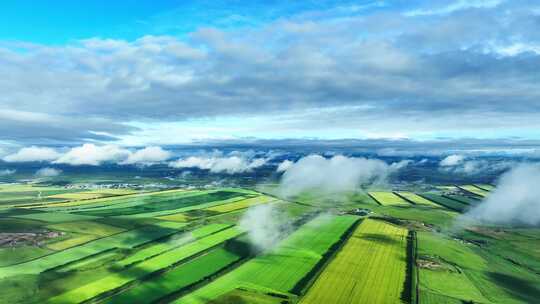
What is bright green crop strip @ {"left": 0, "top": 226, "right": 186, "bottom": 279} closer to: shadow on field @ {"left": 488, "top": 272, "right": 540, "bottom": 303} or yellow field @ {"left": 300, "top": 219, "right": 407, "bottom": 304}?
yellow field @ {"left": 300, "top": 219, "right": 407, "bottom": 304}

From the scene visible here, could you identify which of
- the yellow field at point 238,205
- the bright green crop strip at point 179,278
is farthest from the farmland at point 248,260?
the yellow field at point 238,205

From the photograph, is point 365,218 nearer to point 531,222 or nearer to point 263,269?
point 531,222

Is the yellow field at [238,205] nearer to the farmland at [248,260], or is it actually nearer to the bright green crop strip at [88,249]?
the farmland at [248,260]

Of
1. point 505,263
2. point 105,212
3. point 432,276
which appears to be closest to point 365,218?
point 505,263

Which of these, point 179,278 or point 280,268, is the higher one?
point 179,278

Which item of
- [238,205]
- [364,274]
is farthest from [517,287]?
A: [238,205]

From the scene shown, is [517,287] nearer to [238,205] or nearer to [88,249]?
[88,249]
